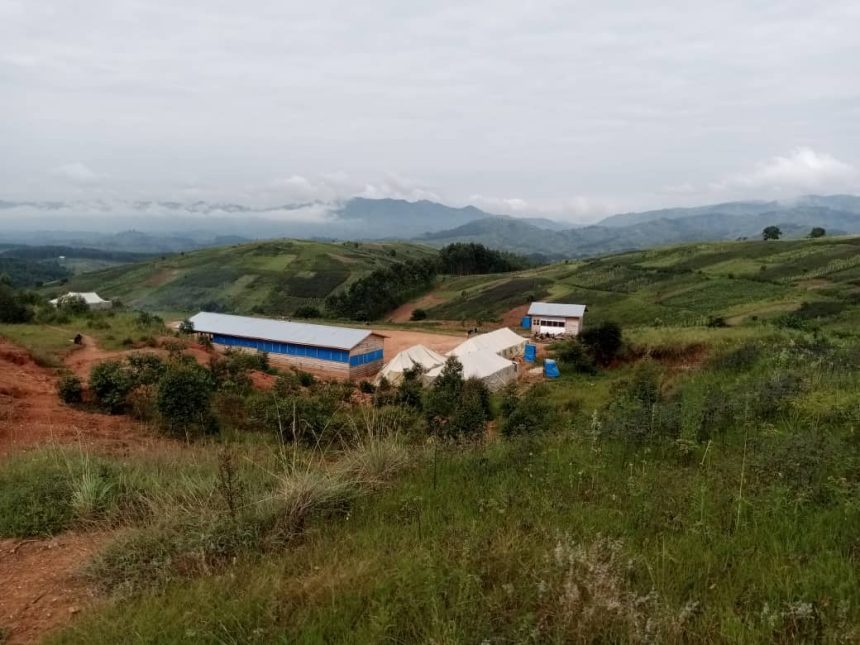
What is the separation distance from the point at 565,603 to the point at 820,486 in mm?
2856

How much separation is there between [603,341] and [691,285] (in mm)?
31951

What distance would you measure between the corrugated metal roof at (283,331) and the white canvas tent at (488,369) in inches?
334

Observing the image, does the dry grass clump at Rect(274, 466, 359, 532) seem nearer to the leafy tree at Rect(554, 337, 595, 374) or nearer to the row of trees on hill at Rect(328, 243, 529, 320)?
the leafy tree at Rect(554, 337, 595, 374)

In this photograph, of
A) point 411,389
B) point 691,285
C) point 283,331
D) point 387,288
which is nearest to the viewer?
point 411,389

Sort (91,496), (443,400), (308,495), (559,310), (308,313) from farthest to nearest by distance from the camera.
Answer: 1. (308,313)
2. (559,310)
3. (443,400)
4. (91,496)
5. (308,495)

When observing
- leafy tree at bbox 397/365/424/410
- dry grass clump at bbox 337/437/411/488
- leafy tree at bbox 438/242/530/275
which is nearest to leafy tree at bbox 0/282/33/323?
leafy tree at bbox 397/365/424/410

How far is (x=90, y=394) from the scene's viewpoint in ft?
56.9

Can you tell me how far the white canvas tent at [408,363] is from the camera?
32312mm

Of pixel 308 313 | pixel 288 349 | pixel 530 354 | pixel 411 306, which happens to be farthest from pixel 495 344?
pixel 308 313

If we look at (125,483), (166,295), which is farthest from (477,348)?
(166,295)

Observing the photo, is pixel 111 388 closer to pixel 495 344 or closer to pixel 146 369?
pixel 146 369

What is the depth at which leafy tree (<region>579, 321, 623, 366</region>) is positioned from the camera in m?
32.4

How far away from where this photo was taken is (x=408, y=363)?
32750 millimetres

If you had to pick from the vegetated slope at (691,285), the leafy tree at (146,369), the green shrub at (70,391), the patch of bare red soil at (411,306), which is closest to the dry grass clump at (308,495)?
the leafy tree at (146,369)
